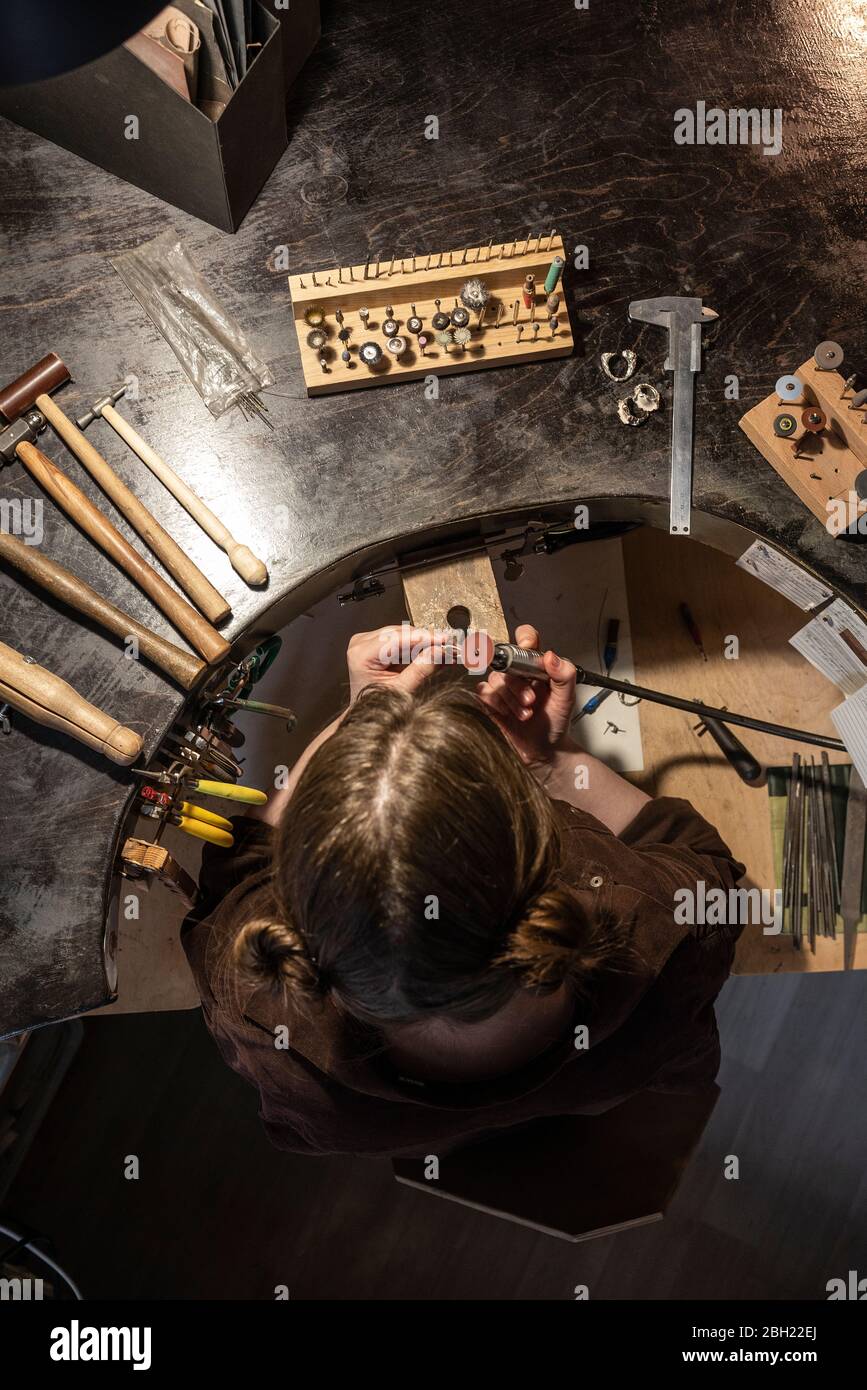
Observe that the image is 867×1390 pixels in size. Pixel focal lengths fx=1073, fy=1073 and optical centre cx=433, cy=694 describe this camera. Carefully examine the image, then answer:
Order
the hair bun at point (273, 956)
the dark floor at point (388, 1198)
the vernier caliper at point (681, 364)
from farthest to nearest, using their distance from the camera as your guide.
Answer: the dark floor at point (388, 1198)
the vernier caliper at point (681, 364)
the hair bun at point (273, 956)

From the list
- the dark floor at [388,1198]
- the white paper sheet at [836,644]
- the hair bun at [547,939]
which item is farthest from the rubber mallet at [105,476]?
the dark floor at [388,1198]

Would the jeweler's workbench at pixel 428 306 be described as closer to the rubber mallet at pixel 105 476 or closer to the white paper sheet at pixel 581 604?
the rubber mallet at pixel 105 476

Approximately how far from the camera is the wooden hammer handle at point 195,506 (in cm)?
165

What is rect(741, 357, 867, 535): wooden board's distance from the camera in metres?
1.71

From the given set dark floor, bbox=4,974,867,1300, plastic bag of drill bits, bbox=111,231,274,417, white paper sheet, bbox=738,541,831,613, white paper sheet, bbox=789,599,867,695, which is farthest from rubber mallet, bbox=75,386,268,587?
dark floor, bbox=4,974,867,1300

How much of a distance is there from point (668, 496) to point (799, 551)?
229mm

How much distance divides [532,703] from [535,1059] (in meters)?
0.60

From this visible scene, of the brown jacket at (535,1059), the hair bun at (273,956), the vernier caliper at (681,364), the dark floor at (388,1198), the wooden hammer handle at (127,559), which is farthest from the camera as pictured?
the dark floor at (388,1198)

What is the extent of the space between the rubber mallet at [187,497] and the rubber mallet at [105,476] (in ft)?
0.14

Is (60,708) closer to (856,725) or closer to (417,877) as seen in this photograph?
(417,877)

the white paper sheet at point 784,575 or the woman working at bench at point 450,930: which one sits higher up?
the white paper sheet at point 784,575

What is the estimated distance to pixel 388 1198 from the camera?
8.84ft

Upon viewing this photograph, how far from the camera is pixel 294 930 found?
1334 mm
